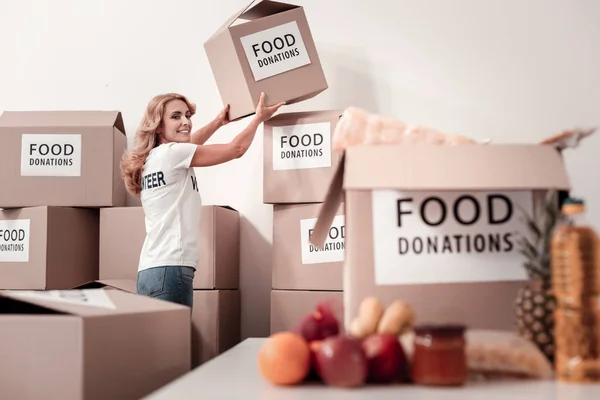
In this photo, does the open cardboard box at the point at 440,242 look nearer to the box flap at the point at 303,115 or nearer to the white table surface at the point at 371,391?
the white table surface at the point at 371,391

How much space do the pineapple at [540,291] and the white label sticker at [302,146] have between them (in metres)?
1.16

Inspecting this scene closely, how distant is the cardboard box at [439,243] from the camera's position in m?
0.88

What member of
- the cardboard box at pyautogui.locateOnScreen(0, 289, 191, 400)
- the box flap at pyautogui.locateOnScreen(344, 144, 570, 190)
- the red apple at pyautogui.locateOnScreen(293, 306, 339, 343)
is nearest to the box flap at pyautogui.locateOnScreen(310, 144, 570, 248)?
the box flap at pyautogui.locateOnScreen(344, 144, 570, 190)

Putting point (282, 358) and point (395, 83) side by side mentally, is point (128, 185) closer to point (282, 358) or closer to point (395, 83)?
point (395, 83)

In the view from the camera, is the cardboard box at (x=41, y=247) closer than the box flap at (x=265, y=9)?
No

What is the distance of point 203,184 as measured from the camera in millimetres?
2400

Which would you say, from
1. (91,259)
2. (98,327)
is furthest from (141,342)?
(91,259)

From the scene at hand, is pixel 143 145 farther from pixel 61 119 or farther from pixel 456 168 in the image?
pixel 456 168

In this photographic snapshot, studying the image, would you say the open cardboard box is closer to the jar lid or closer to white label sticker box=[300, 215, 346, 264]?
the jar lid

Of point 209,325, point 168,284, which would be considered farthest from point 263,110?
point 209,325

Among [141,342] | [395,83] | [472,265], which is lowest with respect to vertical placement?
[141,342]

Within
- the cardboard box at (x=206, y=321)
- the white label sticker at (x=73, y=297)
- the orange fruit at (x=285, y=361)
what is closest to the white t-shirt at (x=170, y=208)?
the cardboard box at (x=206, y=321)

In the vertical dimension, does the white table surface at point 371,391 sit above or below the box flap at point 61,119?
below

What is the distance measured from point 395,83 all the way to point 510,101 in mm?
419
